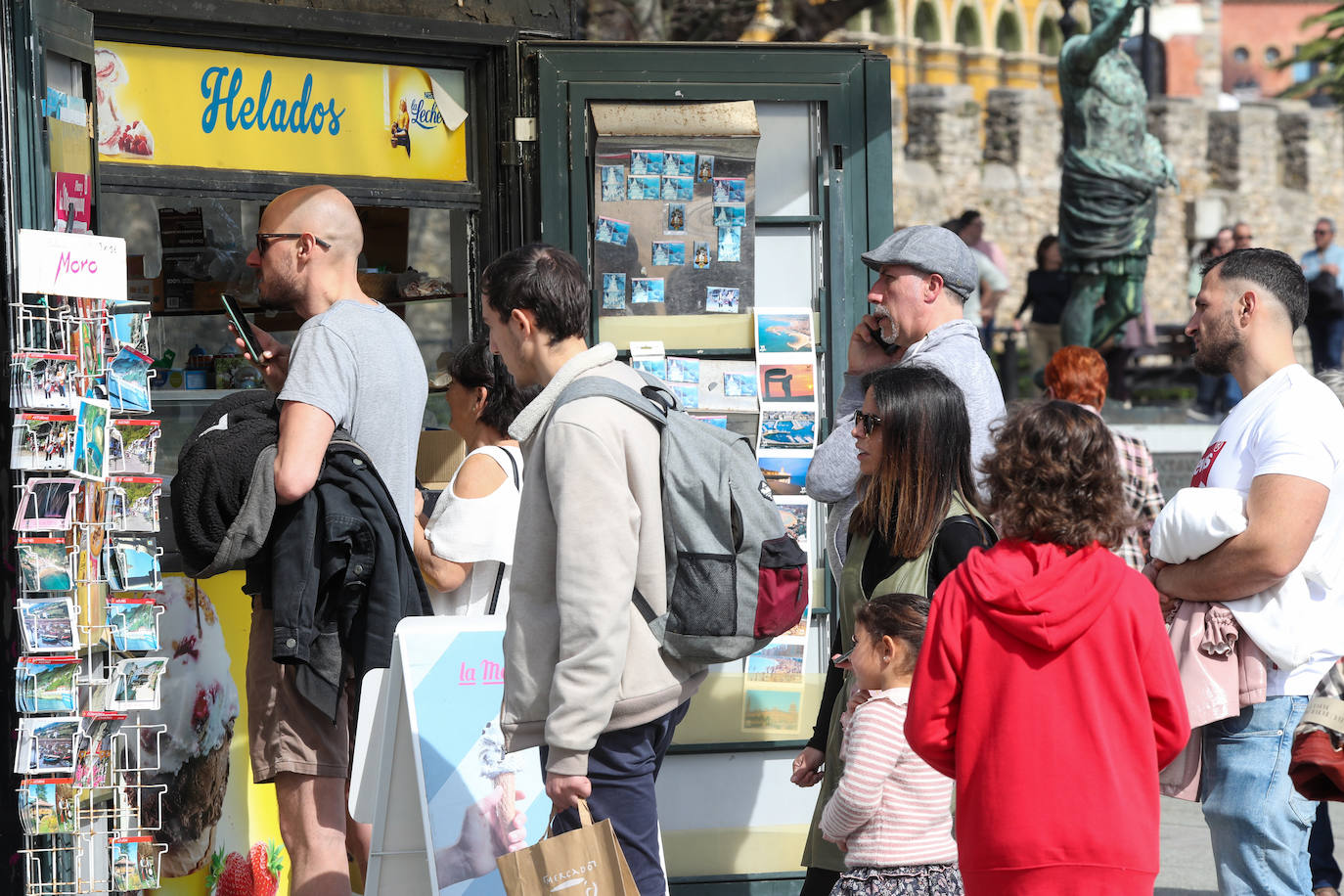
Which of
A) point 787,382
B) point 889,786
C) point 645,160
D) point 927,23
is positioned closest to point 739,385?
point 787,382

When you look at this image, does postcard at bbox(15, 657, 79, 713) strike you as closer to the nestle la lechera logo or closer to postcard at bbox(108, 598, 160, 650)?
postcard at bbox(108, 598, 160, 650)

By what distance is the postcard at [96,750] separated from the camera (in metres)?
3.82

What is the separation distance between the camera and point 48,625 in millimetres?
3748

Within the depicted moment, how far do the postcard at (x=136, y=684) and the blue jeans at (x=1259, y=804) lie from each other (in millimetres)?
2393

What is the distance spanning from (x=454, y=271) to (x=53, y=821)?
2.46m

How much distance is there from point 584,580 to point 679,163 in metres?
2.35

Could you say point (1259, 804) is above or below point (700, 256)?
below

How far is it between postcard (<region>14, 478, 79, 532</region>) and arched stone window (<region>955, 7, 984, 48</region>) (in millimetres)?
42448

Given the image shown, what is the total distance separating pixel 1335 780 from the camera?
10.5 feet

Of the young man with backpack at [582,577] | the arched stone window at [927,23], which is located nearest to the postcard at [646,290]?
the young man with backpack at [582,577]

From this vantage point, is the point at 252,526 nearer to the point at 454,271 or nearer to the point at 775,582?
the point at 775,582

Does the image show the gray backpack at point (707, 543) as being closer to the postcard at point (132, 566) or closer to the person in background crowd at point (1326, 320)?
the postcard at point (132, 566)

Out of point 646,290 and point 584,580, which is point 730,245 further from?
point 584,580

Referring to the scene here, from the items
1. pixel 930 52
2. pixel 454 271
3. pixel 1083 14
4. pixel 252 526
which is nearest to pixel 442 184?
pixel 454 271
